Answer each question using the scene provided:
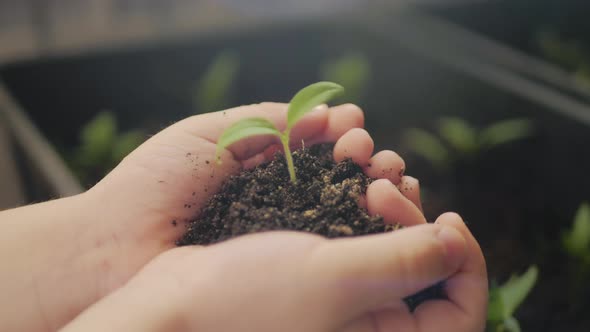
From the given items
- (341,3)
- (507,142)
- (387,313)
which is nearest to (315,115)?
(387,313)

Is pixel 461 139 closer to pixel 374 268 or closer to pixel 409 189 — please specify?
pixel 409 189

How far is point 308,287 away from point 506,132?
3.48ft

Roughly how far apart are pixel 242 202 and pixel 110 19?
1657 mm

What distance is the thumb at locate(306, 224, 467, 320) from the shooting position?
525 millimetres

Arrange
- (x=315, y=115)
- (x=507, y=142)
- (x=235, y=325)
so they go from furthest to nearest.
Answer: (x=507, y=142) → (x=315, y=115) → (x=235, y=325)

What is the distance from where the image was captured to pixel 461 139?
4.87 ft

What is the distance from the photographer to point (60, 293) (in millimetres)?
733

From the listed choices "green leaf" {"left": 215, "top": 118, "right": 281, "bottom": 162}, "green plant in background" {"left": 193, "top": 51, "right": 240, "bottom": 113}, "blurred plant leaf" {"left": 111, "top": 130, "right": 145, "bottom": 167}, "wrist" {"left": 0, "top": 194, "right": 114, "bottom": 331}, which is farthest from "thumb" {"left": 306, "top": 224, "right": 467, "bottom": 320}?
"green plant in background" {"left": 193, "top": 51, "right": 240, "bottom": 113}

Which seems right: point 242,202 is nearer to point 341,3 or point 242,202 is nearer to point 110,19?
point 341,3

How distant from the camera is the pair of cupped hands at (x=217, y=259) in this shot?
535mm

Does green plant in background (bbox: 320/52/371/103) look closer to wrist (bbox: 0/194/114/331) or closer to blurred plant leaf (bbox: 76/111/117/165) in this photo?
blurred plant leaf (bbox: 76/111/117/165)

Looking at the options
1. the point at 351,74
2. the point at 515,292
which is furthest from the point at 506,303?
the point at 351,74

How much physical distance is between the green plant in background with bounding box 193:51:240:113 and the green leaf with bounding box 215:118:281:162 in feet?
3.07

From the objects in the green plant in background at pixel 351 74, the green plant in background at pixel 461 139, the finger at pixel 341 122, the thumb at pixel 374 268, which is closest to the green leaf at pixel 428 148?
the green plant in background at pixel 461 139
